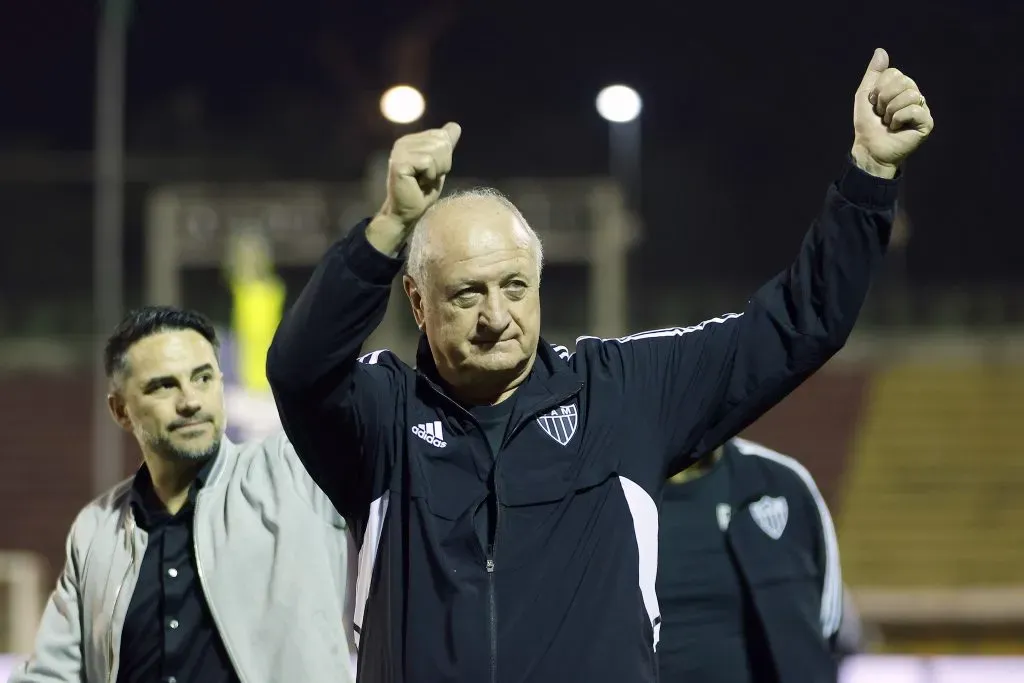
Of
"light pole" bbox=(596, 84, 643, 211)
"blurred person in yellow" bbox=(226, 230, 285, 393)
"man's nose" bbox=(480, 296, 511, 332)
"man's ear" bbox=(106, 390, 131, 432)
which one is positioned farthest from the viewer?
"light pole" bbox=(596, 84, 643, 211)

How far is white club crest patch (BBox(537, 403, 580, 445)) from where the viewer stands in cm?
216

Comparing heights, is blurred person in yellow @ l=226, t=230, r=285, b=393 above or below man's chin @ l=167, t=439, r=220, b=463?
above

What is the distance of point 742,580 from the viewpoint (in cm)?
326

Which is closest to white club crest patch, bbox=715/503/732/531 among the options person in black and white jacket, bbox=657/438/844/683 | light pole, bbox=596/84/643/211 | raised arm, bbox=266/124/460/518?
person in black and white jacket, bbox=657/438/844/683

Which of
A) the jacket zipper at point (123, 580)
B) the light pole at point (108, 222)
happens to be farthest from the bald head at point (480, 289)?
the light pole at point (108, 222)

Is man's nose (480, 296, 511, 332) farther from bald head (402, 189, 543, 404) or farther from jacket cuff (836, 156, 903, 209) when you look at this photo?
jacket cuff (836, 156, 903, 209)

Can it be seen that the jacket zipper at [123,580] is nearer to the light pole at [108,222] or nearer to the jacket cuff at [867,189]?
the jacket cuff at [867,189]

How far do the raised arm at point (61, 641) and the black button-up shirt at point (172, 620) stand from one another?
0.11 metres

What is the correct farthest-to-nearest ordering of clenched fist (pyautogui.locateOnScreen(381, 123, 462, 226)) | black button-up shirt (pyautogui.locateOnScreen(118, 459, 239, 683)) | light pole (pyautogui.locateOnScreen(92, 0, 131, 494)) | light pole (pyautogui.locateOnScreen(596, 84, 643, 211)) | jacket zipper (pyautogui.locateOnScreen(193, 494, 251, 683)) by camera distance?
1. light pole (pyautogui.locateOnScreen(596, 84, 643, 211))
2. light pole (pyautogui.locateOnScreen(92, 0, 131, 494))
3. black button-up shirt (pyautogui.locateOnScreen(118, 459, 239, 683))
4. jacket zipper (pyautogui.locateOnScreen(193, 494, 251, 683))
5. clenched fist (pyautogui.locateOnScreen(381, 123, 462, 226))

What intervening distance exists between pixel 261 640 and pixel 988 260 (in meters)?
26.0

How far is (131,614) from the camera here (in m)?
2.93

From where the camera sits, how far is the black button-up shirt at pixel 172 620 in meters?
2.87

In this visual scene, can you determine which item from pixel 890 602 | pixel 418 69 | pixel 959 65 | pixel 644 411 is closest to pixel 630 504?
pixel 644 411

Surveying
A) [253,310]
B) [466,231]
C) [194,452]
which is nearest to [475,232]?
[466,231]
